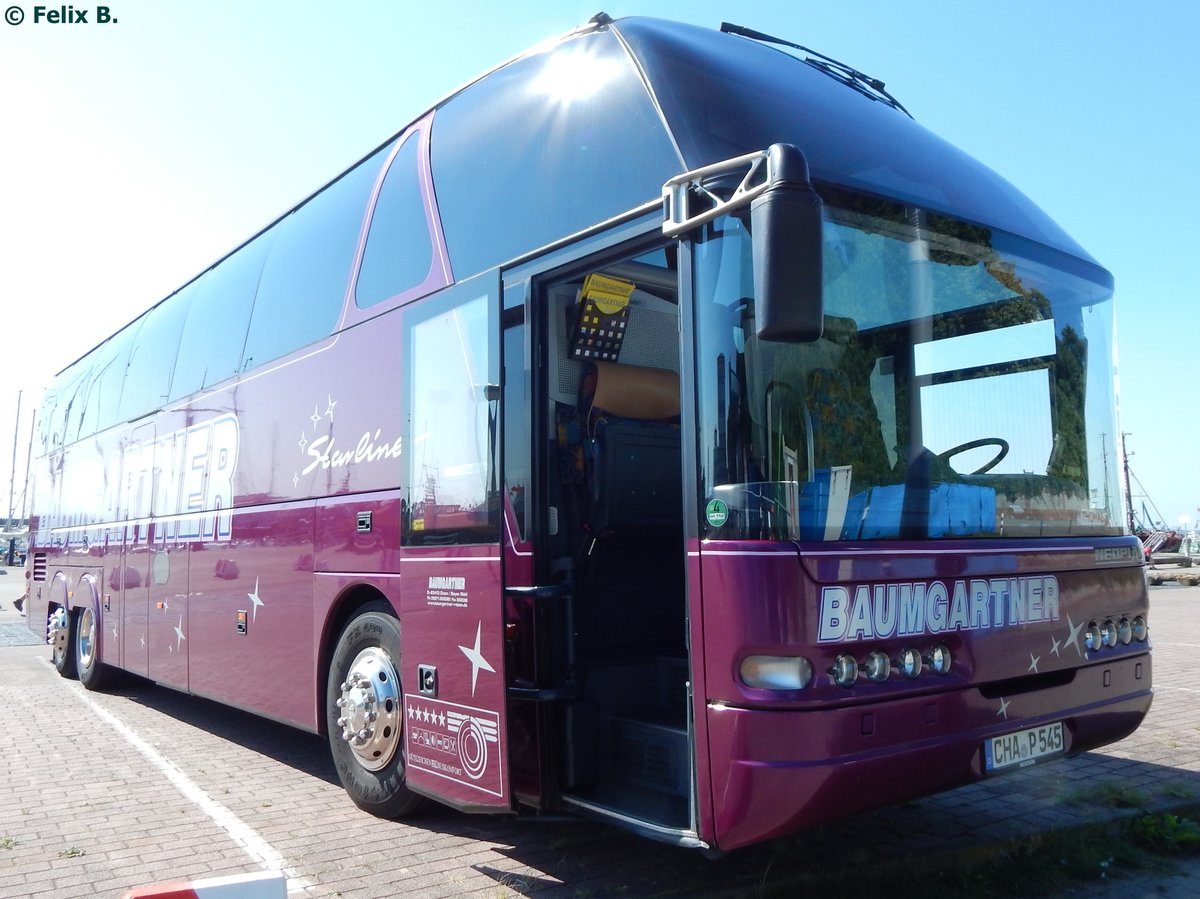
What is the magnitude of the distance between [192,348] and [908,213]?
6506mm

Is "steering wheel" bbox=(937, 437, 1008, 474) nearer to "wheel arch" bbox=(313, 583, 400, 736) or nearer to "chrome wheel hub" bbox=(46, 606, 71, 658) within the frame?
"wheel arch" bbox=(313, 583, 400, 736)

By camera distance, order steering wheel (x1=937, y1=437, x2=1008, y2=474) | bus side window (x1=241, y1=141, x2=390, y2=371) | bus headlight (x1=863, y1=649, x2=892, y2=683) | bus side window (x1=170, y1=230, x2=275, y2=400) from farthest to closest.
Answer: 1. bus side window (x1=170, y1=230, x2=275, y2=400)
2. bus side window (x1=241, y1=141, x2=390, y2=371)
3. steering wheel (x1=937, y1=437, x2=1008, y2=474)
4. bus headlight (x1=863, y1=649, x2=892, y2=683)

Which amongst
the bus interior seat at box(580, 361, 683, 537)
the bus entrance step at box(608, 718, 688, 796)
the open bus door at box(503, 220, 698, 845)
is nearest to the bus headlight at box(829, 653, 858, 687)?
the open bus door at box(503, 220, 698, 845)

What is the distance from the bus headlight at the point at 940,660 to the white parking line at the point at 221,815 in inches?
113

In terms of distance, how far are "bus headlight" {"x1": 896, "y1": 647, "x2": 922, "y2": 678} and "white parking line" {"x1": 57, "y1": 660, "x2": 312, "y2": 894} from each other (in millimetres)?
2769

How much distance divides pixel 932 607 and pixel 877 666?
0.37 m

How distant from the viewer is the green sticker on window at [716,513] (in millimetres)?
3619

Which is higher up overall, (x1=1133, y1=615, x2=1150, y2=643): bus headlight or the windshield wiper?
the windshield wiper

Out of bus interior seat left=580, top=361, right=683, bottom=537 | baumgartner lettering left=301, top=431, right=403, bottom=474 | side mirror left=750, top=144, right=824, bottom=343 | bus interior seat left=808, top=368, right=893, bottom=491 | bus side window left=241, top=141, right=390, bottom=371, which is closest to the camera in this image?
side mirror left=750, top=144, right=824, bottom=343

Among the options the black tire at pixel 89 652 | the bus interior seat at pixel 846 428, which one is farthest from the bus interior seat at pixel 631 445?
the black tire at pixel 89 652

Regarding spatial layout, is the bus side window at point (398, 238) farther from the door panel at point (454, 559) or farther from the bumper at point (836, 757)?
the bumper at point (836, 757)

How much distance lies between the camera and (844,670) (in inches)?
141

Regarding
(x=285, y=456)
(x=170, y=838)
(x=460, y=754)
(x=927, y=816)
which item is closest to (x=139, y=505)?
(x=285, y=456)

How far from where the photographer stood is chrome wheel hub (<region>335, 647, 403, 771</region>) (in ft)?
17.5
